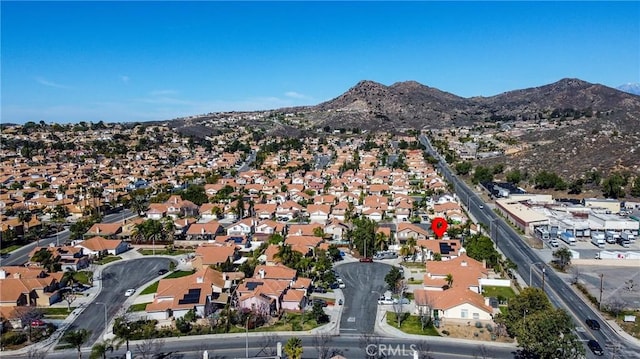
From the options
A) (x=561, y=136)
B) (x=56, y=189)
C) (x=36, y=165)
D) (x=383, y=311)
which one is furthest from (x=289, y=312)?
(x=561, y=136)

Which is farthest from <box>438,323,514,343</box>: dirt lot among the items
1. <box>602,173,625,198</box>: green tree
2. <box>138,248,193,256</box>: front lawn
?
<box>602,173,625,198</box>: green tree

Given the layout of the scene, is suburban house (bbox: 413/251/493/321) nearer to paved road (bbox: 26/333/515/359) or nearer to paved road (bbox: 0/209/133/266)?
paved road (bbox: 26/333/515/359)

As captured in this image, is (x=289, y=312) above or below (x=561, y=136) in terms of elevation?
below

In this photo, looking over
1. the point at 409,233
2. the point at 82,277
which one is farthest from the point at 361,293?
the point at 82,277

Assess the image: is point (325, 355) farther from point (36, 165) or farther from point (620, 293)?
point (36, 165)

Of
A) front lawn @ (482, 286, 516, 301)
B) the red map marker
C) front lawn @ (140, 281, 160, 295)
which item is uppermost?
the red map marker

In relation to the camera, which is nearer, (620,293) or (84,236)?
(620,293)

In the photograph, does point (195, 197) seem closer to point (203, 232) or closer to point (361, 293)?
point (203, 232)

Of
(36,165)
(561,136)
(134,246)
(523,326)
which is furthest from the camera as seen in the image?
(561,136)
